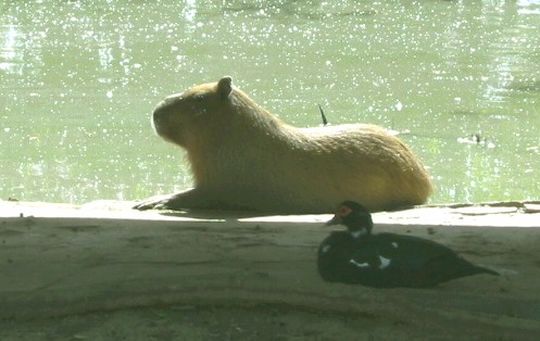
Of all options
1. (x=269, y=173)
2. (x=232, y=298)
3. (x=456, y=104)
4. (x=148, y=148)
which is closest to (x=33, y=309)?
(x=232, y=298)

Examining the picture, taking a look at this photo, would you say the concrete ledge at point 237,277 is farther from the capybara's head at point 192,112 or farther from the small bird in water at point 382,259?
the capybara's head at point 192,112

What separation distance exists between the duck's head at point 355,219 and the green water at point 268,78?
3.32 m

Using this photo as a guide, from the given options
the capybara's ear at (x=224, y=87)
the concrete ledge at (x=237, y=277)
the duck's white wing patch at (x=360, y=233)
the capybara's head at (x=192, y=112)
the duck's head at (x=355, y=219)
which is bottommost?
the concrete ledge at (x=237, y=277)

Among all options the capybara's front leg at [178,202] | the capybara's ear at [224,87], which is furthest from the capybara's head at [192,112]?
the capybara's front leg at [178,202]

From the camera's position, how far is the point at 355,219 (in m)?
3.91

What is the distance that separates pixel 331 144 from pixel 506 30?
825 centimetres

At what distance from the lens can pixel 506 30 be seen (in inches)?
526

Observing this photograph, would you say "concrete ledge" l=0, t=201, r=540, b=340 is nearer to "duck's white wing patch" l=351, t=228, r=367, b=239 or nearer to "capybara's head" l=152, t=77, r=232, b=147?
"duck's white wing patch" l=351, t=228, r=367, b=239

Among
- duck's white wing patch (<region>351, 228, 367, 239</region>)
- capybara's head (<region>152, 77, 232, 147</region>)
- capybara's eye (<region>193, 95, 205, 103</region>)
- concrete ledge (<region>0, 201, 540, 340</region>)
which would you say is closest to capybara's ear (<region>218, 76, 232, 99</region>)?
capybara's head (<region>152, 77, 232, 147</region>)

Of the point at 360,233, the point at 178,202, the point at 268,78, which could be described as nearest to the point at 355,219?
the point at 360,233

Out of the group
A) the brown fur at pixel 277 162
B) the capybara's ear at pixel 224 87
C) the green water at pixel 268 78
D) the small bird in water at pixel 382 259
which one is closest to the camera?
the small bird in water at pixel 382 259

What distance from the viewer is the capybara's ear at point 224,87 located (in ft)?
18.9

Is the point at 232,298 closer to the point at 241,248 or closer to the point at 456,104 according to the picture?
the point at 241,248

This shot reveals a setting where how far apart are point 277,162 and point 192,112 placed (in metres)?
0.57
